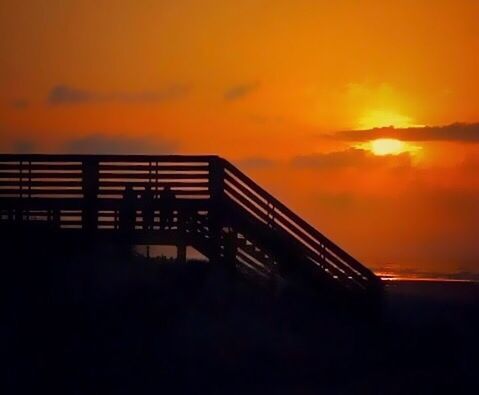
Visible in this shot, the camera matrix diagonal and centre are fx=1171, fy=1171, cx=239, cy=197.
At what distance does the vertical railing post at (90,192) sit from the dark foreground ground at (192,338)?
3.04 feet

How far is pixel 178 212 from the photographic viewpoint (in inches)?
1131

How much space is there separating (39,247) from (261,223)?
5466mm

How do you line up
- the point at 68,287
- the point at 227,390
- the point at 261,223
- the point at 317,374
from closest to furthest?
the point at 227,390 < the point at 317,374 < the point at 68,287 < the point at 261,223

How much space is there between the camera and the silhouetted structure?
93.4 ft

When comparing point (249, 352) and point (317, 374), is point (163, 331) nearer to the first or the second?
point (249, 352)

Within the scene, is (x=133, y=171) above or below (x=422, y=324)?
above

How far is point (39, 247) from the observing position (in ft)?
94.0

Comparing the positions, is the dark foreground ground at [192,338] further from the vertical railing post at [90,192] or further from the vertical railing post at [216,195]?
the vertical railing post at [216,195]

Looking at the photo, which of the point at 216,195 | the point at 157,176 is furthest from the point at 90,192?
the point at 216,195

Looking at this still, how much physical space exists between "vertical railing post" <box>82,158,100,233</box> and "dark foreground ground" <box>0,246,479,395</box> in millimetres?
926

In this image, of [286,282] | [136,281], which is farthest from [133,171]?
[286,282]

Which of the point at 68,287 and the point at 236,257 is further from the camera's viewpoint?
the point at 236,257

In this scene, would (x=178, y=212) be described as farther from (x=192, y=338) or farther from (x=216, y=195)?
(x=192, y=338)

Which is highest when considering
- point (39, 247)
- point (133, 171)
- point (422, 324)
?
point (133, 171)
